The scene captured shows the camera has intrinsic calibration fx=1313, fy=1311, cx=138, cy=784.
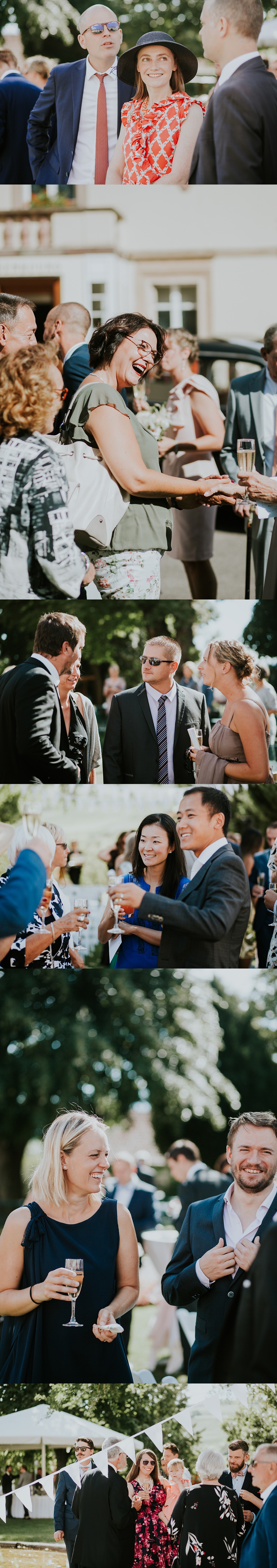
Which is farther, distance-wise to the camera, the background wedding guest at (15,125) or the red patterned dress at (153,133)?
the background wedding guest at (15,125)

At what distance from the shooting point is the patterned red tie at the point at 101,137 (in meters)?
4.23

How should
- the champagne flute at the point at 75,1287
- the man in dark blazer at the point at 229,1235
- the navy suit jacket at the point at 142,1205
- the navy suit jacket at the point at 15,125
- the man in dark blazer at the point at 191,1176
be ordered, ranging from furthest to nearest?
the navy suit jacket at the point at 142,1205 → the man in dark blazer at the point at 191,1176 → the navy suit jacket at the point at 15,125 → the man in dark blazer at the point at 229,1235 → the champagne flute at the point at 75,1287

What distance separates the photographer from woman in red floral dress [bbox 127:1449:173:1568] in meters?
3.77

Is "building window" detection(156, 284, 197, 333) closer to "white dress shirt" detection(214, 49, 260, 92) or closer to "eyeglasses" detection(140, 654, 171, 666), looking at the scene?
"white dress shirt" detection(214, 49, 260, 92)

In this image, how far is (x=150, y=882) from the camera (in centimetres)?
404

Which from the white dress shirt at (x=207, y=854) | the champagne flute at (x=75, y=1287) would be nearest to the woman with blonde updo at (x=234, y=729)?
the white dress shirt at (x=207, y=854)

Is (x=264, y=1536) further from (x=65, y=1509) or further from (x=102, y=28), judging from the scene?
(x=102, y=28)

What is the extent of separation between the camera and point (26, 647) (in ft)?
15.5

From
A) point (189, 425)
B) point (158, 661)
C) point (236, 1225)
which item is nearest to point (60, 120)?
point (189, 425)

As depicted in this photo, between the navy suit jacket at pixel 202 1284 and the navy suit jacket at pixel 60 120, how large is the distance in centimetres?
326

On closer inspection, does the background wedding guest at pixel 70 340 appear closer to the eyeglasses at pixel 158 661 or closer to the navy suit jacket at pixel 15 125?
the navy suit jacket at pixel 15 125

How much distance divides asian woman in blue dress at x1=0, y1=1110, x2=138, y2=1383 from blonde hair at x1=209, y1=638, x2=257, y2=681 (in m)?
1.48

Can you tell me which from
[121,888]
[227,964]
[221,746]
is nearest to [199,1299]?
[227,964]

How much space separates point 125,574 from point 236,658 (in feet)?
1.42
